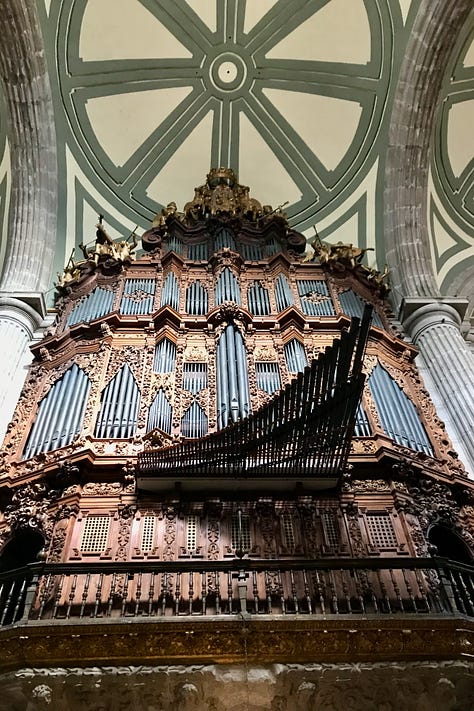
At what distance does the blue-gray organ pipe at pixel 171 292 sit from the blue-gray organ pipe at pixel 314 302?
225 cm

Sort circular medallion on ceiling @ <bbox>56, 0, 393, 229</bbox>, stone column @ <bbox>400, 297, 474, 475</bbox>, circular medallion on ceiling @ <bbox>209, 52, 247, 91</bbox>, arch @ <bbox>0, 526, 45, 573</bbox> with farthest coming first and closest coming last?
1. circular medallion on ceiling @ <bbox>209, 52, 247, 91</bbox>
2. circular medallion on ceiling @ <bbox>56, 0, 393, 229</bbox>
3. stone column @ <bbox>400, 297, 474, 475</bbox>
4. arch @ <bbox>0, 526, 45, 573</bbox>

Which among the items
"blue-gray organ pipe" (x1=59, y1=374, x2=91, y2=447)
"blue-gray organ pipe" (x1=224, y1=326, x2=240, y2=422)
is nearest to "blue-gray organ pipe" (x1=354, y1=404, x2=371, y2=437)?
"blue-gray organ pipe" (x1=224, y1=326, x2=240, y2=422)

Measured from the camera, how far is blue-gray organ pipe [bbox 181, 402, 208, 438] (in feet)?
27.3

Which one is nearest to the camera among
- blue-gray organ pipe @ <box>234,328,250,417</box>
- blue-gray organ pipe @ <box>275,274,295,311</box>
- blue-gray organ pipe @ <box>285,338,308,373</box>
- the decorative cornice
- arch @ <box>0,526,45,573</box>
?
the decorative cornice

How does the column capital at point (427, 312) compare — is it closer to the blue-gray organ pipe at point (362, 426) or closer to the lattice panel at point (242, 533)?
the blue-gray organ pipe at point (362, 426)

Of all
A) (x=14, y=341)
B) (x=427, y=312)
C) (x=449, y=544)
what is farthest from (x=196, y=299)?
(x=449, y=544)

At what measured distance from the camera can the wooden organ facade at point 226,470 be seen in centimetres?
623

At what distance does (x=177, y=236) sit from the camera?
537 inches

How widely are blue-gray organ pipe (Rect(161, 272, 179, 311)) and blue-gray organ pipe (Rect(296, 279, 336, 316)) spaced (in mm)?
2251

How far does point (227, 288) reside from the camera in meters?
11.4

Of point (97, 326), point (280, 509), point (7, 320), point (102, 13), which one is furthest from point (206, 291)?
point (102, 13)

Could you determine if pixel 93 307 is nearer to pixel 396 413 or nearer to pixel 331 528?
pixel 396 413

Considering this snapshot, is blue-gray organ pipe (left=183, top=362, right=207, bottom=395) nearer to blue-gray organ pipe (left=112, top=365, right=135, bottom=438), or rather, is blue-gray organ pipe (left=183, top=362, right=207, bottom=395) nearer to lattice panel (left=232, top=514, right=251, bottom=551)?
blue-gray organ pipe (left=112, top=365, right=135, bottom=438)

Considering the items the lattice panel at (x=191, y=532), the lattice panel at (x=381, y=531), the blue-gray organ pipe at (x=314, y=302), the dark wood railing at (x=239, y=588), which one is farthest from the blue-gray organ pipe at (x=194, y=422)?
the blue-gray organ pipe at (x=314, y=302)
